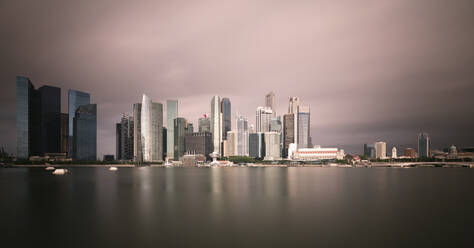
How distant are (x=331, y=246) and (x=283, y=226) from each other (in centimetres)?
788

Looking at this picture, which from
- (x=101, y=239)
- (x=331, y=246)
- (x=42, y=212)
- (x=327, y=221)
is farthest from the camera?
(x=42, y=212)

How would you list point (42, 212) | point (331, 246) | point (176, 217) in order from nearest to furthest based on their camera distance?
point (331, 246) < point (176, 217) < point (42, 212)

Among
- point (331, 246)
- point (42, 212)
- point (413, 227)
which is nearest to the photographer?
point (331, 246)

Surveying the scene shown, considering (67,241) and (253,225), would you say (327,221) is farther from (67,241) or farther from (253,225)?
(67,241)

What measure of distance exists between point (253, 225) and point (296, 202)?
64.4 ft

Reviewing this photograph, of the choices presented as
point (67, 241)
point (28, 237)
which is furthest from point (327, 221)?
point (28, 237)

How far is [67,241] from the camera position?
29.1m

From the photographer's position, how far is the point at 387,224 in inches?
1395

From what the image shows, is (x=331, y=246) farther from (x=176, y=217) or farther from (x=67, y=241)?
(x=67, y=241)

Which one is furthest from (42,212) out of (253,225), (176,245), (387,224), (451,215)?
(451,215)

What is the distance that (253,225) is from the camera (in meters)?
35.0

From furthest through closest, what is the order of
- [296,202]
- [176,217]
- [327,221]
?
[296,202]
[176,217]
[327,221]

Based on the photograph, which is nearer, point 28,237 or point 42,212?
point 28,237

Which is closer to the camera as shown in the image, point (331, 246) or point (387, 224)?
point (331, 246)
